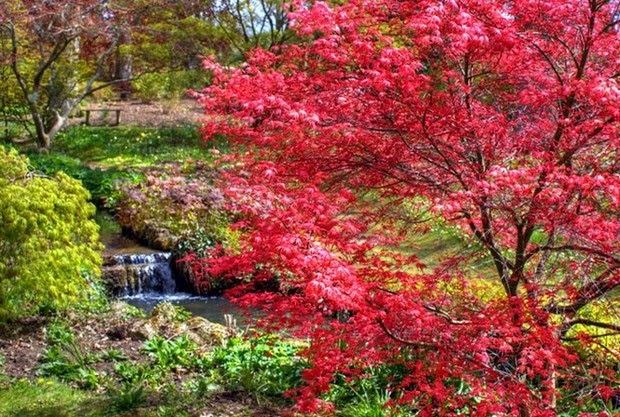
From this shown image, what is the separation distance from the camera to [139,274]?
37.1ft

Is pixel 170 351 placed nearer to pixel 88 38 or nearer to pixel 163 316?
pixel 163 316

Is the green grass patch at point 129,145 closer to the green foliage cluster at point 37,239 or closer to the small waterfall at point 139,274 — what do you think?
the small waterfall at point 139,274

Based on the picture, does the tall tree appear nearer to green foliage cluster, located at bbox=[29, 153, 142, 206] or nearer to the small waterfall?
green foliage cluster, located at bbox=[29, 153, 142, 206]

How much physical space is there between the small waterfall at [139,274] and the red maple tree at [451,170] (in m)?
6.58

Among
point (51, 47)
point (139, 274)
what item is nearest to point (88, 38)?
point (51, 47)

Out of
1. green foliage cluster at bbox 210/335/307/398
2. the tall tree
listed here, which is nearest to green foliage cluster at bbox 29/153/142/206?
the tall tree

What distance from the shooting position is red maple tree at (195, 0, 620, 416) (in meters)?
3.98

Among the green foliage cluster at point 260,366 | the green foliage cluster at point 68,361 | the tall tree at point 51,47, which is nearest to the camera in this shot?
the green foliage cluster at point 260,366

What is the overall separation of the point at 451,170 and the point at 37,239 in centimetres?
448

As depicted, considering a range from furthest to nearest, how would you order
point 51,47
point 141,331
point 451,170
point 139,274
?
point 51,47 → point 139,274 → point 141,331 → point 451,170

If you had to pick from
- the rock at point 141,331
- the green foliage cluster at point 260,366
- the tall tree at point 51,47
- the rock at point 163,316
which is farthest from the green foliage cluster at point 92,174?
the green foliage cluster at point 260,366

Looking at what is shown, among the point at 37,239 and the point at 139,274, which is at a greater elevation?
the point at 37,239

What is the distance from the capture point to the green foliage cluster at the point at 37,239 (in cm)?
682

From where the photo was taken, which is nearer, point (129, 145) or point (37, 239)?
point (37, 239)
